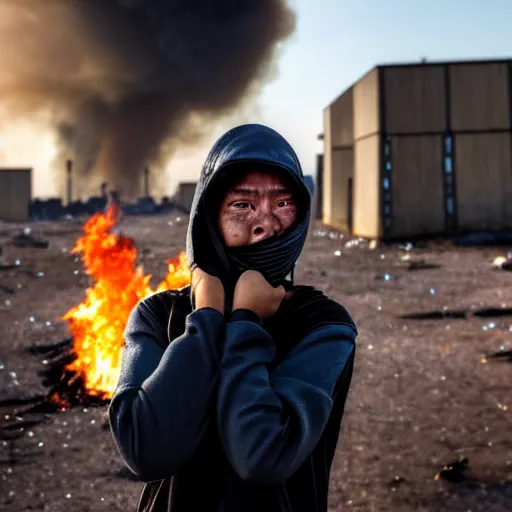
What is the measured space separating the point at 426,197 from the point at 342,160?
601 centimetres

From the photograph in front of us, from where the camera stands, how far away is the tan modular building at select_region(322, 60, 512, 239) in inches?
785

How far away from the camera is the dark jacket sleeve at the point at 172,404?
1357 millimetres

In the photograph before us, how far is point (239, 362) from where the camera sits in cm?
140

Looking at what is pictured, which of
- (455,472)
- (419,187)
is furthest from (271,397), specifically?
(419,187)

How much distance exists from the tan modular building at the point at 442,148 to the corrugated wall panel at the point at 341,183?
418cm

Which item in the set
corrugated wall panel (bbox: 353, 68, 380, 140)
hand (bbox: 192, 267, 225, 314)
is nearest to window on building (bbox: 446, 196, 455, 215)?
corrugated wall panel (bbox: 353, 68, 380, 140)

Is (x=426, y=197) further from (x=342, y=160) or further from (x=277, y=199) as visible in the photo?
(x=277, y=199)

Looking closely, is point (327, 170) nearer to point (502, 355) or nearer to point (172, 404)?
point (502, 355)

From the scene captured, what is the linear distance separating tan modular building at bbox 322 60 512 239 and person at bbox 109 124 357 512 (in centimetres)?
1908

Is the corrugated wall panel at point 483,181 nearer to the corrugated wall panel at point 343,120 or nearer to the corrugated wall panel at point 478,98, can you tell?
the corrugated wall panel at point 478,98

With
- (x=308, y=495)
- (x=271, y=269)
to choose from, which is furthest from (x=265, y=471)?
(x=271, y=269)

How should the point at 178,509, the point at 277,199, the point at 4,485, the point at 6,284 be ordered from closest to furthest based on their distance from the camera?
1. the point at 178,509
2. the point at 277,199
3. the point at 4,485
4. the point at 6,284

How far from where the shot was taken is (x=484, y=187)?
20.0 metres

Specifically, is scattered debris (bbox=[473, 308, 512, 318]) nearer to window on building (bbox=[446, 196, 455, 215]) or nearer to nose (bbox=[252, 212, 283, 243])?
window on building (bbox=[446, 196, 455, 215])
